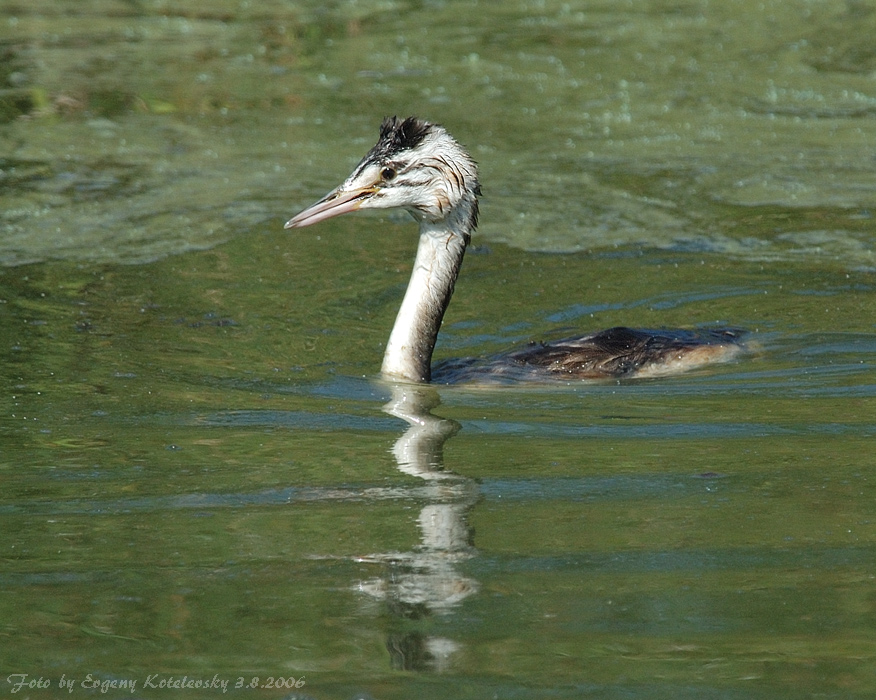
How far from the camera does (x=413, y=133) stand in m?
7.43

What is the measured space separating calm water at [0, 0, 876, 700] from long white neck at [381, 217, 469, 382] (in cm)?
45

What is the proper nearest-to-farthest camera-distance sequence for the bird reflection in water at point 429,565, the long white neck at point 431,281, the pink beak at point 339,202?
1. the bird reflection in water at point 429,565
2. the pink beak at point 339,202
3. the long white neck at point 431,281

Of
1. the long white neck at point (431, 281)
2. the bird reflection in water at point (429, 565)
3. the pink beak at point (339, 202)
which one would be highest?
the pink beak at point (339, 202)

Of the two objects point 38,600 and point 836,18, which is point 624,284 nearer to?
point 38,600

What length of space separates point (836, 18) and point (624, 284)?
7.38 metres

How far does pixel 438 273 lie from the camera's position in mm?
7570

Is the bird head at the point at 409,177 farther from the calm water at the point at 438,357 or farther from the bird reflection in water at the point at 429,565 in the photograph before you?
the bird reflection in water at the point at 429,565

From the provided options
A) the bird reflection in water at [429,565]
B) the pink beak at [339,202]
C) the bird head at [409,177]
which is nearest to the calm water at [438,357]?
the bird reflection in water at [429,565]

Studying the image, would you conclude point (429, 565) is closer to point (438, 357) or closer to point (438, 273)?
point (438, 273)

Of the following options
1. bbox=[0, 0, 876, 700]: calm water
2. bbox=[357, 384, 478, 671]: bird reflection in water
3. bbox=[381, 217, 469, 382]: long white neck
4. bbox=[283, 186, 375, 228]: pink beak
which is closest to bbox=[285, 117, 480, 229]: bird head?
bbox=[283, 186, 375, 228]: pink beak

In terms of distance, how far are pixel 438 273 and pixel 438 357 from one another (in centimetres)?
87

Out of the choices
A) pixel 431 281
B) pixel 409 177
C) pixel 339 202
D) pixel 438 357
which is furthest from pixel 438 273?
pixel 438 357

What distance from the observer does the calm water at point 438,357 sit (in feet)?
12.3

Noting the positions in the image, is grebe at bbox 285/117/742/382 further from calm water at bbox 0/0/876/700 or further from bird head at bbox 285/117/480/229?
calm water at bbox 0/0/876/700
